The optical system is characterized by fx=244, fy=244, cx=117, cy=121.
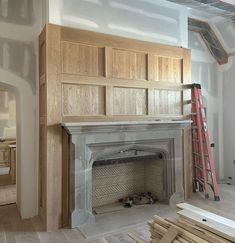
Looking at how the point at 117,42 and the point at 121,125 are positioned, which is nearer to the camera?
the point at 121,125

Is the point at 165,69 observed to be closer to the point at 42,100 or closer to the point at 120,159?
the point at 120,159

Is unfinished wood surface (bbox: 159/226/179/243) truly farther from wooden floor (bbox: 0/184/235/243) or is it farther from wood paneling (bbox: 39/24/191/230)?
wood paneling (bbox: 39/24/191/230)

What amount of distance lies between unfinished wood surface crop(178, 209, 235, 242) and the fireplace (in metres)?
1.49

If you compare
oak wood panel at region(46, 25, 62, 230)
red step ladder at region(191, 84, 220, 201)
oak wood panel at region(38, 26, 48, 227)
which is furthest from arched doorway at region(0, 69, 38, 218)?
red step ladder at region(191, 84, 220, 201)

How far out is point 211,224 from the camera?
2369 millimetres

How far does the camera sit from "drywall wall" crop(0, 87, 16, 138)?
21.5 ft

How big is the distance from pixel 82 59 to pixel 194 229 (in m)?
2.68

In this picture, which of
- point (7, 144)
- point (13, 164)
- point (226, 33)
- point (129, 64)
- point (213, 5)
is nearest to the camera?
point (213, 5)

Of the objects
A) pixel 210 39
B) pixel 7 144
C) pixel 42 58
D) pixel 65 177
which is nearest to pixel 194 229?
pixel 65 177

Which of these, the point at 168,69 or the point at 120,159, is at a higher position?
the point at 168,69

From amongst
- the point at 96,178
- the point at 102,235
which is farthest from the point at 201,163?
the point at 102,235

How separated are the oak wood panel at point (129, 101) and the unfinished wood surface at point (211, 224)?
73.7 inches

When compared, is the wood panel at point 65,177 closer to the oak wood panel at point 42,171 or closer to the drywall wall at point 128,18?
the oak wood panel at point 42,171

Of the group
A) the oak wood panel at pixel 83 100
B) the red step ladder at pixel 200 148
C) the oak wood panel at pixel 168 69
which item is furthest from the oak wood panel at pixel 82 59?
the red step ladder at pixel 200 148
